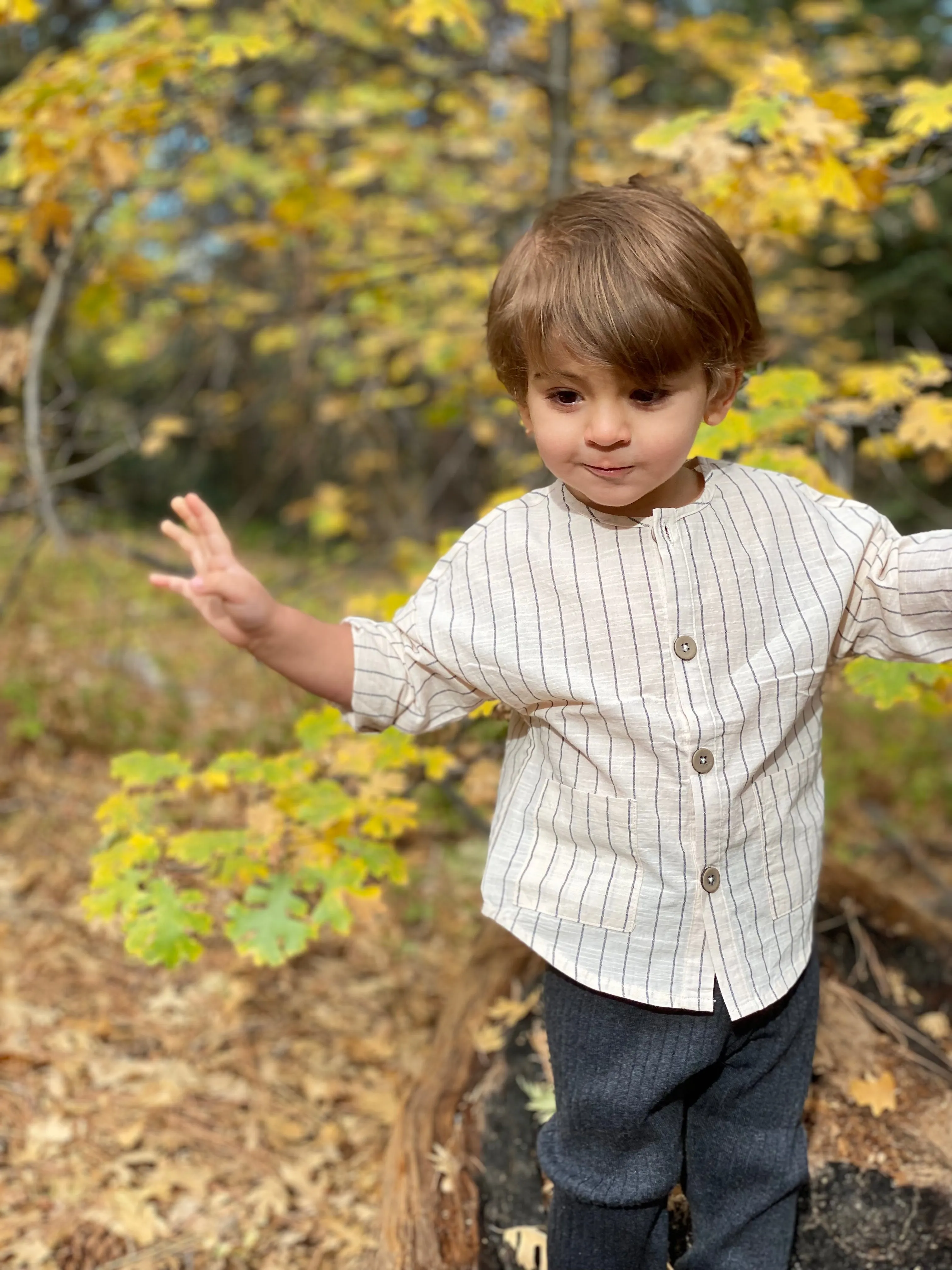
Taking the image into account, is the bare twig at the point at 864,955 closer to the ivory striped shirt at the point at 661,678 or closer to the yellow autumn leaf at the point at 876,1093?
the yellow autumn leaf at the point at 876,1093

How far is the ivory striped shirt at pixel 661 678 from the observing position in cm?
151

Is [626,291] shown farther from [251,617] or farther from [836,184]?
[836,184]

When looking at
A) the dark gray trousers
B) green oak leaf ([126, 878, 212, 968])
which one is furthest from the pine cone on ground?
the dark gray trousers

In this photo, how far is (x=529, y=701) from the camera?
1575mm

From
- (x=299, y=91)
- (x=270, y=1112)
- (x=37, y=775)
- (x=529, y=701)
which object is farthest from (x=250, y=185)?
(x=529, y=701)

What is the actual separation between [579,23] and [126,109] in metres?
4.42

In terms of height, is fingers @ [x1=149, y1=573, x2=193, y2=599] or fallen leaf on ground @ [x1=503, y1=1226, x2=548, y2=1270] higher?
fingers @ [x1=149, y1=573, x2=193, y2=599]

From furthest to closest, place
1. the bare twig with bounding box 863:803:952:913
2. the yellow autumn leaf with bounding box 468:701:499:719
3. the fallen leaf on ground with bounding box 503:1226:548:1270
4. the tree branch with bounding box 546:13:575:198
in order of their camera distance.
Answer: the tree branch with bounding box 546:13:575:198
the bare twig with bounding box 863:803:952:913
the fallen leaf on ground with bounding box 503:1226:548:1270
the yellow autumn leaf with bounding box 468:701:499:719

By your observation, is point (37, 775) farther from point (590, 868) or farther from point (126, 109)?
point (590, 868)

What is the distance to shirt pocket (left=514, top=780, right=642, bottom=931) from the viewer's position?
5.07 feet

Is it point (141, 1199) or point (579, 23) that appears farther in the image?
point (579, 23)

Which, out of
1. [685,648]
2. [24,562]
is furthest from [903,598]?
[24,562]

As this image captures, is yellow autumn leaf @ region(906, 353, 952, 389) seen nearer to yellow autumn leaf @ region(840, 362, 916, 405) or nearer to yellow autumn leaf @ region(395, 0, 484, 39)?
yellow autumn leaf @ region(840, 362, 916, 405)

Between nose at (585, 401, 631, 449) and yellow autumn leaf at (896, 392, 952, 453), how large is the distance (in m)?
1.37
